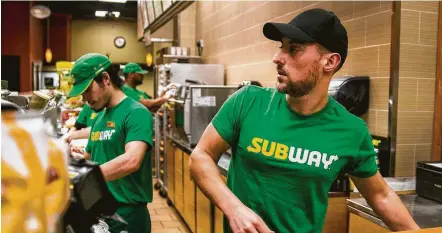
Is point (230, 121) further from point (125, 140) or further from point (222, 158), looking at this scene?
point (222, 158)

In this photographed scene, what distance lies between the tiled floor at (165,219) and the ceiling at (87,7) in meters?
8.24

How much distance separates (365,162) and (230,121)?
494mm

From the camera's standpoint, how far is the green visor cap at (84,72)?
2082 millimetres

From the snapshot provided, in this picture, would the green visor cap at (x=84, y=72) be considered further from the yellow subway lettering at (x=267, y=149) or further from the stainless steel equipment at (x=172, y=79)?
the stainless steel equipment at (x=172, y=79)

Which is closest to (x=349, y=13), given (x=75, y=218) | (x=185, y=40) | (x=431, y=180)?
(x=431, y=180)

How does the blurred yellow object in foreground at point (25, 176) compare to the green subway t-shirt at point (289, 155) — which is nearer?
the blurred yellow object in foreground at point (25, 176)

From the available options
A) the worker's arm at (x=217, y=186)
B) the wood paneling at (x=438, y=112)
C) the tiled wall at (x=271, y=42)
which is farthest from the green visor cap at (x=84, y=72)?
the wood paneling at (x=438, y=112)

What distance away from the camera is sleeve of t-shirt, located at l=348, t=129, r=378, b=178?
1521 millimetres

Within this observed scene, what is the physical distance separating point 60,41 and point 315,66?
621 inches

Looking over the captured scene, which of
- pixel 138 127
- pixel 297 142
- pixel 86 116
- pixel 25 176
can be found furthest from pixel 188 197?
pixel 25 176

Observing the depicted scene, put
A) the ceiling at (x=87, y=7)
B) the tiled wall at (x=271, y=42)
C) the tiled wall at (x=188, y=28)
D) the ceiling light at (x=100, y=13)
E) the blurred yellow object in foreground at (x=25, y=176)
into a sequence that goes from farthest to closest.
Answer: the ceiling light at (x=100, y=13) < the ceiling at (x=87, y=7) < the tiled wall at (x=188, y=28) < the tiled wall at (x=271, y=42) < the blurred yellow object in foreground at (x=25, y=176)

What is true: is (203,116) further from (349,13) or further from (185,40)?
(185,40)

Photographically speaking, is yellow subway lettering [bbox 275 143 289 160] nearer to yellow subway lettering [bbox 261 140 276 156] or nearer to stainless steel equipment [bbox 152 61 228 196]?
yellow subway lettering [bbox 261 140 276 156]

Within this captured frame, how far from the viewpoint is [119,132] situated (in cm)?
223
